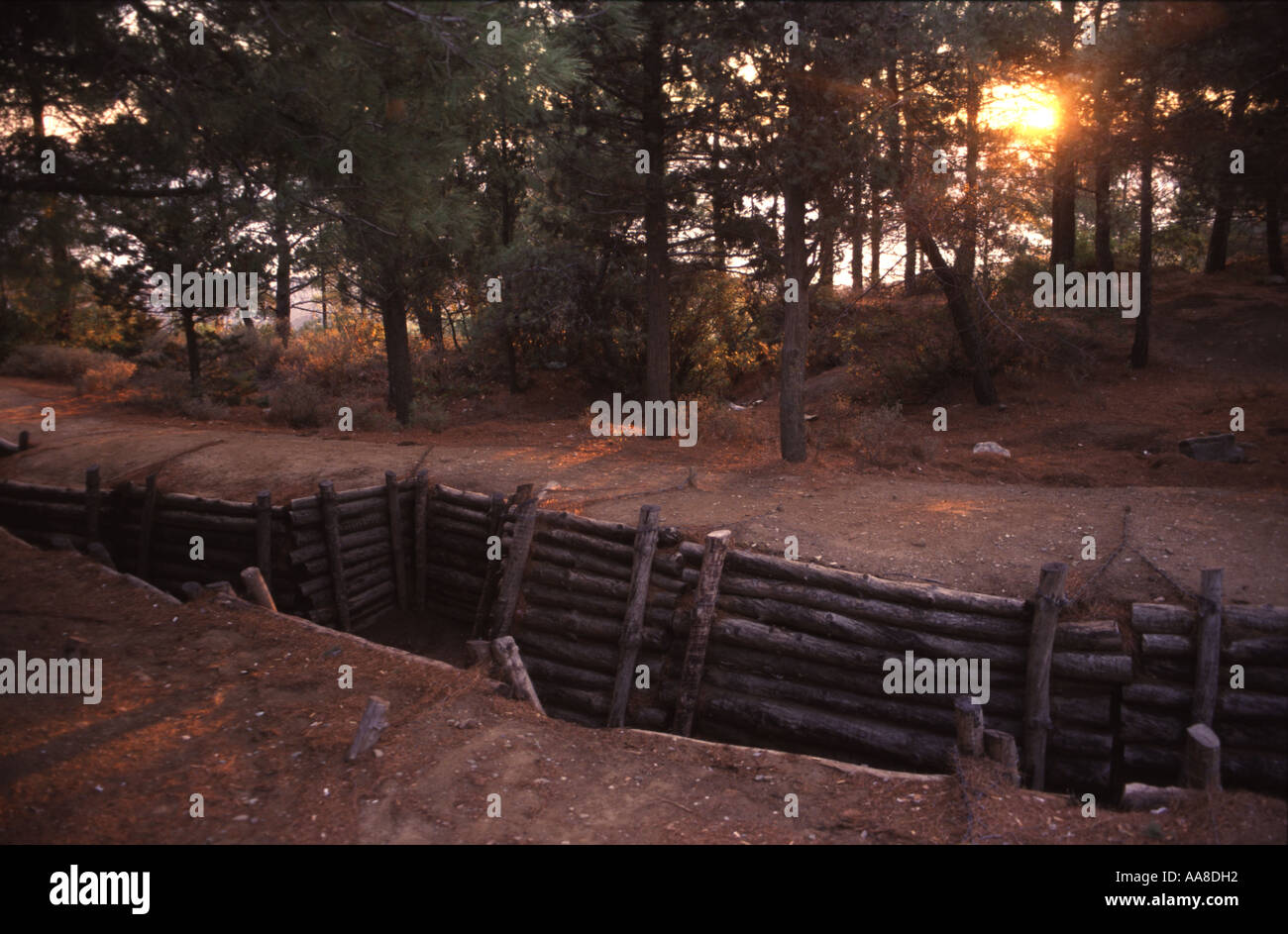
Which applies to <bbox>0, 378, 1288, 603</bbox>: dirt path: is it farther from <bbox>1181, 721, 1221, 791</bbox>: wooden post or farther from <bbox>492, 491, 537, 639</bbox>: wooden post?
<bbox>1181, 721, 1221, 791</bbox>: wooden post

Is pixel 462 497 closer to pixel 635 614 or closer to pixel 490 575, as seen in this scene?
pixel 490 575

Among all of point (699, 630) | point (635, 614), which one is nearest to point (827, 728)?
point (699, 630)

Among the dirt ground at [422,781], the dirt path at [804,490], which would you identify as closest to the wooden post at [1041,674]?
the dirt path at [804,490]

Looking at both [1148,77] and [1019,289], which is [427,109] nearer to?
[1148,77]

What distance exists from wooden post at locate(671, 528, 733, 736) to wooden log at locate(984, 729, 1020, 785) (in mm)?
2828

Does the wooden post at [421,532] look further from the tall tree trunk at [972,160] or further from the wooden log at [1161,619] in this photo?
the wooden log at [1161,619]

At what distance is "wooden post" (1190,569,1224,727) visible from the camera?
6.52 metres

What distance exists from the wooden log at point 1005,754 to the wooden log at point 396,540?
8.20 m

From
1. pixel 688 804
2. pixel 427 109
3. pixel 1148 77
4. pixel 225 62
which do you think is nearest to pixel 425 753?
pixel 688 804

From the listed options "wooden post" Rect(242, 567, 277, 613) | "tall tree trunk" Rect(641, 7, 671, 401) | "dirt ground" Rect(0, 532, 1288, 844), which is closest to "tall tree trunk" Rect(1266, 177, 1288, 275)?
"tall tree trunk" Rect(641, 7, 671, 401)

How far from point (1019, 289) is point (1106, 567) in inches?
381

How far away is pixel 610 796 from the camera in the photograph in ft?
19.3

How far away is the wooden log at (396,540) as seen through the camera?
38.0 feet

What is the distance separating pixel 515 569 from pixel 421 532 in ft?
8.99
